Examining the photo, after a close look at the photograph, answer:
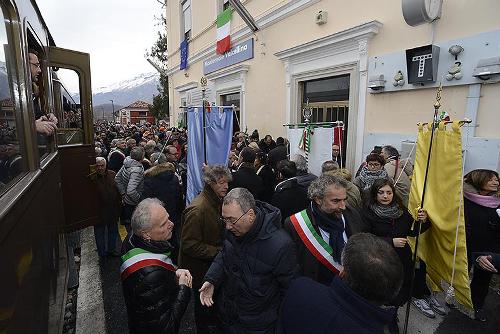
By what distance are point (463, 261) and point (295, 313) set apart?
2168 millimetres

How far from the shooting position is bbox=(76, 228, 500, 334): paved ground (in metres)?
3.17

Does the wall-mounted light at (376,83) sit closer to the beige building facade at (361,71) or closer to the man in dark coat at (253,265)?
the beige building facade at (361,71)

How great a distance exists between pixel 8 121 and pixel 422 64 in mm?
5812

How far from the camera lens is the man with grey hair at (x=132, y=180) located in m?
4.59

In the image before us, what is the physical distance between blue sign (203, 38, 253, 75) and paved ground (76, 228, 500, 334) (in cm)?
850

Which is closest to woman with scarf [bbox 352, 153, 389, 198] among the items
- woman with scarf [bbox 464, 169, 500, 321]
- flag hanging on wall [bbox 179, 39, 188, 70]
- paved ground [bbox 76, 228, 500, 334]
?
woman with scarf [bbox 464, 169, 500, 321]

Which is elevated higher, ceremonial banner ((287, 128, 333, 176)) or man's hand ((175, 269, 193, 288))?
ceremonial banner ((287, 128, 333, 176))

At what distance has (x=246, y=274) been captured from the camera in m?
2.06

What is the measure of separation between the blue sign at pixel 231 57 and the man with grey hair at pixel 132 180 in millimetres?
6936

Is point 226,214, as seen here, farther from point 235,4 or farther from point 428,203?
point 235,4

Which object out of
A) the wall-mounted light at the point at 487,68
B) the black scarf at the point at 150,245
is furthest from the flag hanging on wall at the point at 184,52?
the black scarf at the point at 150,245

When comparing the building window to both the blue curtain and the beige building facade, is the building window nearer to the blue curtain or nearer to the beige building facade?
the beige building facade

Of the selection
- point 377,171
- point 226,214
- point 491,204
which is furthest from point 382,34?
point 226,214

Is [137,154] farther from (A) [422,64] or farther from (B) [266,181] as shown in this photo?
(A) [422,64]
